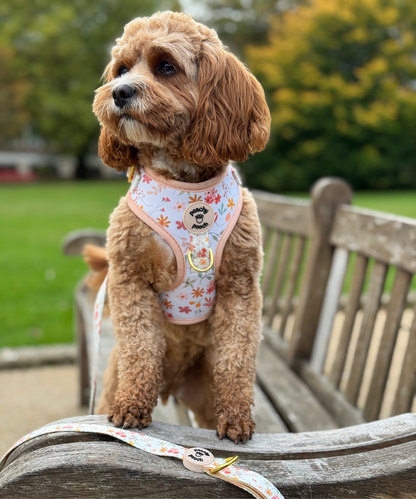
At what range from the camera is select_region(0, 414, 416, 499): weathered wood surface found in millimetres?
1114

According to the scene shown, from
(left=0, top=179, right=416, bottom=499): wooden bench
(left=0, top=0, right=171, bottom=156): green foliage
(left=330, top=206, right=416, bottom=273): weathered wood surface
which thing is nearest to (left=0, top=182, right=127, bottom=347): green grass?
(left=0, top=179, right=416, bottom=499): wooden bench

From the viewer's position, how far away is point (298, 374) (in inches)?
117

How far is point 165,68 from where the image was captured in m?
1.58

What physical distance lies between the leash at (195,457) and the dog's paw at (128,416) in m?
0.12

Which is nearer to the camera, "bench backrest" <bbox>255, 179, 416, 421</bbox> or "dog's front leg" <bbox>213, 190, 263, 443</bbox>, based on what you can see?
"dog's front leg" <bbox>213, 190, 263, 443</bbox>

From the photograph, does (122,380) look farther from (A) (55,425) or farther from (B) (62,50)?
(B) (62,50)

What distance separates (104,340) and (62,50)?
28.5 metres

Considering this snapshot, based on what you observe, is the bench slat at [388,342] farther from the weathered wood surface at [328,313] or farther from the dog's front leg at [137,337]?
the dog's front leg at [137,337]

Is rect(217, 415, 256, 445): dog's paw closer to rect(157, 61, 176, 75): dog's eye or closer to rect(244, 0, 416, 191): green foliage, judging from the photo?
rect(157, 61, 176, 75): dog's eye

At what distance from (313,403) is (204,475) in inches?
→ 54.8

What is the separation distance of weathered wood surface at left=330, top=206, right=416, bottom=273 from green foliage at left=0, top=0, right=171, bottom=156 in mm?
27395

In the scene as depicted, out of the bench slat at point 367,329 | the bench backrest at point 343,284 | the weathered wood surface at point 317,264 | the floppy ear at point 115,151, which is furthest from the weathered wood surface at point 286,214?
the floppy ear at point 115,151

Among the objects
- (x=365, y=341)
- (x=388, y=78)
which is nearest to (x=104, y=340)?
(x=365, y=341)

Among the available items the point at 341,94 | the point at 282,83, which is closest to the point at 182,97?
the point at 341,94
